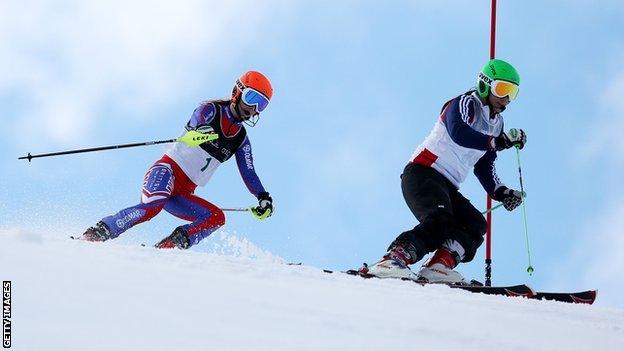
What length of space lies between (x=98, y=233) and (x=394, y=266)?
269cm

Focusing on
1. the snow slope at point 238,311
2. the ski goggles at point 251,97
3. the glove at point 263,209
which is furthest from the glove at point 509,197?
the snow slope at point 238,311

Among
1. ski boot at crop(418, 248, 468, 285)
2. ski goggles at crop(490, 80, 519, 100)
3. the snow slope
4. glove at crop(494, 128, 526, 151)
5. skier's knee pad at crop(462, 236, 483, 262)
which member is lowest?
the snow slope

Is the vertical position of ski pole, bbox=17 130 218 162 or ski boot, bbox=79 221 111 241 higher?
ski pole, bbox=17 130 218 162

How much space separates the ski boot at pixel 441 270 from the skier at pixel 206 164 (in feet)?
6.17

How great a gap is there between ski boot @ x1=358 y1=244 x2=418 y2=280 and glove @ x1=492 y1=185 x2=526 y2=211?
5.19 ft

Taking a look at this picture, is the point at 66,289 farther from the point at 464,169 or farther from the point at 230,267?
the point at 464,169

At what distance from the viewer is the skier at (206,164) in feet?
26.4

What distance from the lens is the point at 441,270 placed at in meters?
7.24

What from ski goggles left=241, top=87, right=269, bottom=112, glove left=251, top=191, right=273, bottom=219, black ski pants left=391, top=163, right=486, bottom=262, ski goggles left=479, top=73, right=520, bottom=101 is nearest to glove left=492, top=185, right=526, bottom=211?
black ski pants left=391, top=163, right=486, bottom=262

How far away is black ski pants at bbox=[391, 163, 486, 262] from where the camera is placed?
6.98m

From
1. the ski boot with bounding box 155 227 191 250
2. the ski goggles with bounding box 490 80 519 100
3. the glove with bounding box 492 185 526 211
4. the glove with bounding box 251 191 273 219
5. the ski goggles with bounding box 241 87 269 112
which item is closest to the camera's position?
the ski goggles with bounding box 490 80 519 100

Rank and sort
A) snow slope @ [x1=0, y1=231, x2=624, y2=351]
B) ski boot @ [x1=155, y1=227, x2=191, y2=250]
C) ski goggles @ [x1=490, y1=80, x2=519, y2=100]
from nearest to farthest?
snow slope @ [x1=0, y1=231, x2=624, y2=351] → ski goggles @ [x1=490, y1=80, x2=519, y2=100] → ski boot @ [x1=155, y1=227, x2=191, y2=250]

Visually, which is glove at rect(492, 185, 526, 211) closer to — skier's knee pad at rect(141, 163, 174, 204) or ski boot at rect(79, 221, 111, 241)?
skier's knee pad at rect(141, 163, 174, 204)

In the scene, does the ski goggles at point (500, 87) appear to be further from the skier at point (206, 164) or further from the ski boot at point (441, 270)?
the skier at point (206, 164)
